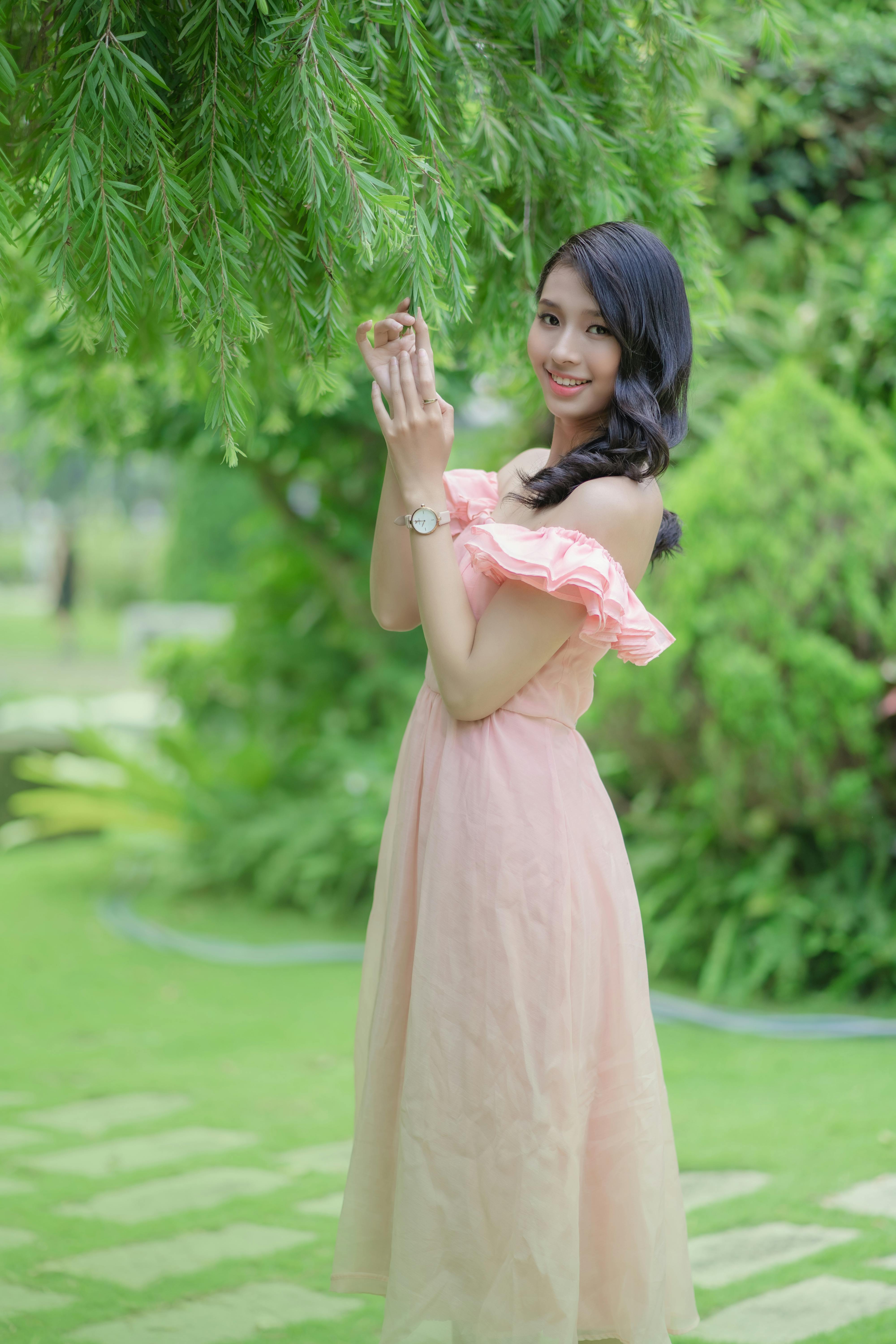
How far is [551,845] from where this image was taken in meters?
2.00

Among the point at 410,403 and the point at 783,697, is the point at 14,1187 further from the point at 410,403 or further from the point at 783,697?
the point at 783,697

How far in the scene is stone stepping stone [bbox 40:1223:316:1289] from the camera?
8.89 ft

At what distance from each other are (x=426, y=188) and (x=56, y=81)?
20.7 inches

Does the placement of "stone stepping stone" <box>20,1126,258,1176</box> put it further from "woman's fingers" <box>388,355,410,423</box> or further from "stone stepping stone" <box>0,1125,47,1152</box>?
"woman's fingers" <box>388,355,410,423</box>

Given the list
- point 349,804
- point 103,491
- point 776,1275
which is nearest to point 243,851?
point 349,804

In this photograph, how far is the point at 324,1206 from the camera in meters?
3.09

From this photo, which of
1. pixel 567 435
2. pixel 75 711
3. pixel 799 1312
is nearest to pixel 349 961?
pixel 799 1312

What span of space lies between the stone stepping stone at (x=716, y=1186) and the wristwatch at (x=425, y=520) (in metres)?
1.90

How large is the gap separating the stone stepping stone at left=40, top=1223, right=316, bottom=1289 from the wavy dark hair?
1.83 metres

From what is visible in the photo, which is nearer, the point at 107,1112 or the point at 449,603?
the point at 449,603

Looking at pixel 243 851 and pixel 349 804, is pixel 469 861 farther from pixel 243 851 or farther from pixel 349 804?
pixel 243 851

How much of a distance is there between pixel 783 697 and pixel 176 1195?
254cm

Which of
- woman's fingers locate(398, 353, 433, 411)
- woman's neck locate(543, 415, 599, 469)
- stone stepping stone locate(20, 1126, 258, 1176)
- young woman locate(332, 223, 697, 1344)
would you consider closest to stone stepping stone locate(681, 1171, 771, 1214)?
young woman locate(332, 223, 697, 1344)

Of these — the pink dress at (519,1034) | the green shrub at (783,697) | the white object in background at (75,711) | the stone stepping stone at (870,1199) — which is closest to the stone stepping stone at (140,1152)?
the pink dress at (519,1034)
